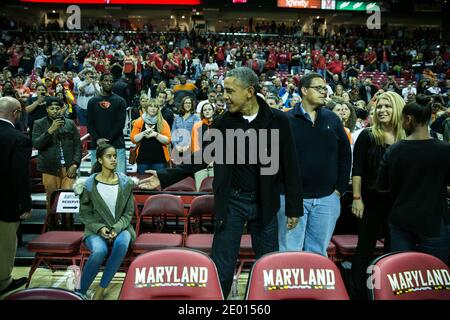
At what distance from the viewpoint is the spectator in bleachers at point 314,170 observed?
3.11 meters

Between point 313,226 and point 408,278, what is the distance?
0.89m

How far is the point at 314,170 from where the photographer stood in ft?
10.2

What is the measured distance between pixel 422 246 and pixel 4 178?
323 cm

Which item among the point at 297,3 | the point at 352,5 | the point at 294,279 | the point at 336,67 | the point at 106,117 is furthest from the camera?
the point at 297,3

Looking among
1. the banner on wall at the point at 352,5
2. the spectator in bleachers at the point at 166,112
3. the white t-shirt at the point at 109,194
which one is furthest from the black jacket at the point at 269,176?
the banner on wall at the point at 352,5

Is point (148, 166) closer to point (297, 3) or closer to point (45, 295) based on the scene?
point (45, 295)

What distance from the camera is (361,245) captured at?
3328 mm

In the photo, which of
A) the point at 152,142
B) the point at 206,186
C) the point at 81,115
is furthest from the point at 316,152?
the point at 81,115

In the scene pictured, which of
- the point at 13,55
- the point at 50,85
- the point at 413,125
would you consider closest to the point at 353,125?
the point at 413,125

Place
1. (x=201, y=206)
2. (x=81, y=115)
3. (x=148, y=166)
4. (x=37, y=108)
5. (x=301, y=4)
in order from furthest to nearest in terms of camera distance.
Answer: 1. (x=301, y=4)
2. (x=81, y=115)
3. (x=37, y=108)
4. (x=148, y=166)
5. (x=201, y=206)
